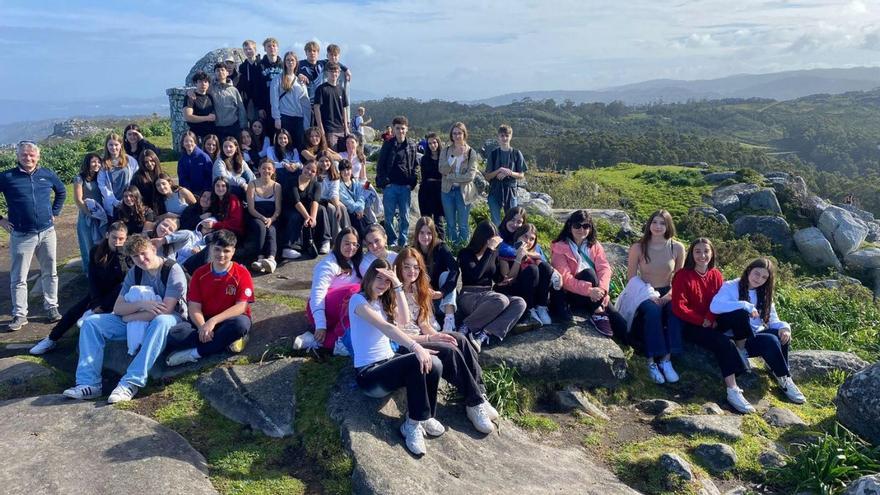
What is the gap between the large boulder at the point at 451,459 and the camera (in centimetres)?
484

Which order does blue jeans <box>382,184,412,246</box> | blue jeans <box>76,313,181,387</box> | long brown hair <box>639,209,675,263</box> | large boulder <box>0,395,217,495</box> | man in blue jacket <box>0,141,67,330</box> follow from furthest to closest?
blue jeans <box>382,184,412,246</box> → man in blue jacket <box>0,141,67,330</box> → long brown hair <box>639,209,675,263</box> → blue jeans <box>76,313,181,387</box> → large boulder <box>0,395,217,495</box>

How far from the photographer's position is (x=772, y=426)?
6.65 metres

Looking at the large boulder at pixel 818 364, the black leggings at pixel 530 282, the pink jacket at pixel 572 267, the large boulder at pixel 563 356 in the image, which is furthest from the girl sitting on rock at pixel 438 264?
the large boulder at pixel 818 364

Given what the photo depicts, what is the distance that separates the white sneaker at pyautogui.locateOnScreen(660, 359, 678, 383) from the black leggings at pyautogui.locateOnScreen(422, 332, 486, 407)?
2.81m

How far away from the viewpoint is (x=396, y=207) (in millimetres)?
10438

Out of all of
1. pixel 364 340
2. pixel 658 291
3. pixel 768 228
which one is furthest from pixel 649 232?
pixel 768 228

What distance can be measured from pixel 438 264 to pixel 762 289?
3.89m

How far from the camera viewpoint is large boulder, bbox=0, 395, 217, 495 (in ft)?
14.8

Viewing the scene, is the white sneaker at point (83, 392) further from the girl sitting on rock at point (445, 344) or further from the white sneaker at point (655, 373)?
the white sneaker at point (655, 373)

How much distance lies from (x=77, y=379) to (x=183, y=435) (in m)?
1.49

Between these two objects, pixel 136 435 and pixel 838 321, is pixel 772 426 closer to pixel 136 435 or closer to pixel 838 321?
pixel 838 321

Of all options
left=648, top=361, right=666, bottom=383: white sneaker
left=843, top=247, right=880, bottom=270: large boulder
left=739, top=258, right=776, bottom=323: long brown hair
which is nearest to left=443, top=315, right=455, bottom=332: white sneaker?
left=648, top=361, right=666, bottom=383: white sneaker

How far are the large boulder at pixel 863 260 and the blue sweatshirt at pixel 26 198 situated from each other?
26.2 meters

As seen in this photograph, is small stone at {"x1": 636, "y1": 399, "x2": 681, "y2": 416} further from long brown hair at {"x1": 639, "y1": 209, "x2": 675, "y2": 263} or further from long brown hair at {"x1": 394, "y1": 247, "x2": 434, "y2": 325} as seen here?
long brown hair at {"x1": 394, "y1": 247, "x2": 434, "y2": 325}
